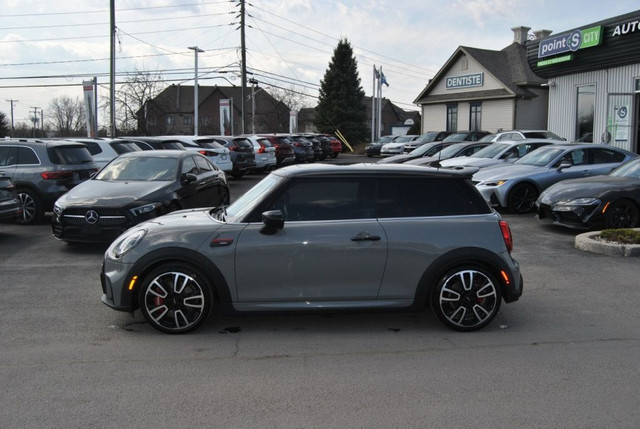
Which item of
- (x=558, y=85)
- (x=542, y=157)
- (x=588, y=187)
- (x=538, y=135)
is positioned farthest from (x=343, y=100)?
(x=588, y=187)

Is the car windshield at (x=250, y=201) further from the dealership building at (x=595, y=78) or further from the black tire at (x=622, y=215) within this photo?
the dealership building at (x=595, y=78)

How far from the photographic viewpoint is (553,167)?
1353 cm

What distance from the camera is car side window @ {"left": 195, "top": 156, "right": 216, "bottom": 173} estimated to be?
1206cm

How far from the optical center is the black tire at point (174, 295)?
5.30m

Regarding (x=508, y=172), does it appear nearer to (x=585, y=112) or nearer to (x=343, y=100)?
(x=585, y=112)

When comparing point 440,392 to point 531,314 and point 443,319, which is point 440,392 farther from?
point 531,314

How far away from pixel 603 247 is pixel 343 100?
1848 inches

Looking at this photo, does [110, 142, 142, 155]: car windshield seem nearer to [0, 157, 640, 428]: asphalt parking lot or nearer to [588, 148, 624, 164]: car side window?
[0, 157, 640, 428]: asphalt parking lot

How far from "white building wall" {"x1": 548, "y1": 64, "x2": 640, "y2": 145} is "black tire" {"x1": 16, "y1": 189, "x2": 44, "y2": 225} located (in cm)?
1919

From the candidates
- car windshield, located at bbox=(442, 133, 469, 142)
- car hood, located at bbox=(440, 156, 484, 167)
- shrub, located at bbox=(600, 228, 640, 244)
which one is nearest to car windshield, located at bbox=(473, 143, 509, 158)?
car hood, located at bbox=(440, 156, 484, 167)

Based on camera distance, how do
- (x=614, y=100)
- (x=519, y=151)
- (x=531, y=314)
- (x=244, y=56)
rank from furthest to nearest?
(x=244, y=56) → (x=614, y=100) → (x=519, y=151) → (x=531, y=314)

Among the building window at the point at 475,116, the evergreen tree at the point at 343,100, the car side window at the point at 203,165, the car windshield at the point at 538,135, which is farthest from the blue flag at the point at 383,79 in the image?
the car side window at the point at 203,165

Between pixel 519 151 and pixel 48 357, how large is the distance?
14.3 metres

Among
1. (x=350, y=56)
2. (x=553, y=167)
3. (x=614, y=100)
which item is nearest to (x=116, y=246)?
(x=553, y=167)
